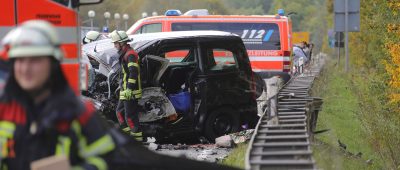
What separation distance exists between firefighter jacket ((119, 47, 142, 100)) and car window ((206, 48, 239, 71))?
3.68ft

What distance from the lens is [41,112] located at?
2631 mm

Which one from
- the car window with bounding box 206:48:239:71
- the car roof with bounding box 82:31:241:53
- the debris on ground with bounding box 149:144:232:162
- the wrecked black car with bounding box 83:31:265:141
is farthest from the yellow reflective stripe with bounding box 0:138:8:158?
the car window with bounding box 206:48:239:71

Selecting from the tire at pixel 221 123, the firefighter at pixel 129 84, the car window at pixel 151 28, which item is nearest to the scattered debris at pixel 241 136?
the tire at pixel 221 123

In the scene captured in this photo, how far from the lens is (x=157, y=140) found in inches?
378

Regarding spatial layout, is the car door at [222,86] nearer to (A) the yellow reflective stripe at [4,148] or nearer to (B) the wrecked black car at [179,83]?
(B) the wrecked black car at [179,83]

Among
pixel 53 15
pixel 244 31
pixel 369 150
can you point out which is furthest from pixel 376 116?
pixel 53 15

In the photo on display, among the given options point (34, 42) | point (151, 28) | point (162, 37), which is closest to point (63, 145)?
point (34, 42)

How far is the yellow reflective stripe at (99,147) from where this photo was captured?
108 inches

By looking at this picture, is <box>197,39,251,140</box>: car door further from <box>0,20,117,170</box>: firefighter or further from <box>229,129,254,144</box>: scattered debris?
<box>0,20,117,170</box>: firefighter

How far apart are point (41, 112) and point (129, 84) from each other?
20.5ft

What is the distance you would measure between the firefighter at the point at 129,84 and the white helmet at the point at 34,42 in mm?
6207

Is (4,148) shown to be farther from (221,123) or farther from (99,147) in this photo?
(221,123)

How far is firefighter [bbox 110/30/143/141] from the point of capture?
892cm

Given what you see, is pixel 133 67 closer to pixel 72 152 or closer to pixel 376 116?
pixel 72 152
